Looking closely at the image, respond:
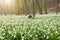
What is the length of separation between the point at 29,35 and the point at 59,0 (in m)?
16.6

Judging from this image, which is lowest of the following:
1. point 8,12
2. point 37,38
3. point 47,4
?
point 8,12

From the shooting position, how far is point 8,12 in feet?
103

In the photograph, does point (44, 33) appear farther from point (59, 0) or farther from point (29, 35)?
point (59, 0)

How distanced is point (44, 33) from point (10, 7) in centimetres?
2942

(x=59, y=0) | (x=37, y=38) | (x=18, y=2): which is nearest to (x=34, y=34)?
(x=37, y=38)

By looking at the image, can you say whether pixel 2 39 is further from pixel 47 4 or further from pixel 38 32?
pixel 47 4

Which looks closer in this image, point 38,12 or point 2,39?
point 2,39

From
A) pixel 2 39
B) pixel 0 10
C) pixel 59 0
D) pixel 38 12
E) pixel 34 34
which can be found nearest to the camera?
pixel 2 39

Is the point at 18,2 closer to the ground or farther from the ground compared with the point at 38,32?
closer to the ground

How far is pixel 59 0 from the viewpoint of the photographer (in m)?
20.2

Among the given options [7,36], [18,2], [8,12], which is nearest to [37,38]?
[7,36]

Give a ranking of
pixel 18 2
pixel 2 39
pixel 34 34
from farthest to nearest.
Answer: pixel 18 2 < pixel 34 34 < pixel 2 39

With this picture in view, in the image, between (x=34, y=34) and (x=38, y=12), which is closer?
(x=34, y=34)

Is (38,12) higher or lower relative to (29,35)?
lower
